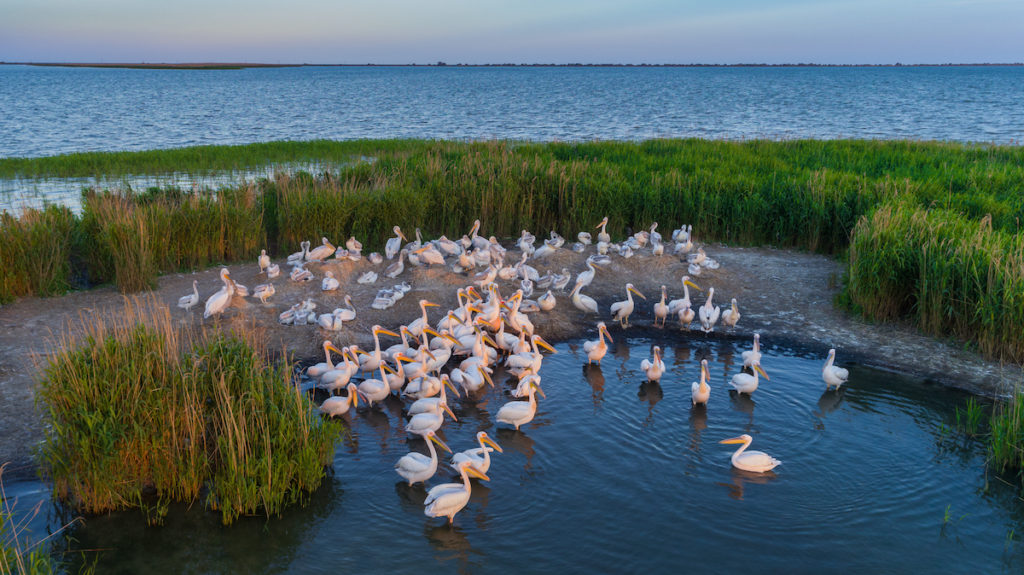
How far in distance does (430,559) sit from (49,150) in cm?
3758

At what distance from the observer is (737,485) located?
7.69 metres

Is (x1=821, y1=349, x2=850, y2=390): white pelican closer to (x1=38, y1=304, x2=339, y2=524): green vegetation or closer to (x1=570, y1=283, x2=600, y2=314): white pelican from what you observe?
(x1=570, y1=283, x2=600, y2=314): white pelican

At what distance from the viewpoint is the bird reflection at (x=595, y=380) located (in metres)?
10.1

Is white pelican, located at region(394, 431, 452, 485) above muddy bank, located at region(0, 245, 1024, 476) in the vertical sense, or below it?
below

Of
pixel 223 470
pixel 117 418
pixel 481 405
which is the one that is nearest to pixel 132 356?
pixel 117 418

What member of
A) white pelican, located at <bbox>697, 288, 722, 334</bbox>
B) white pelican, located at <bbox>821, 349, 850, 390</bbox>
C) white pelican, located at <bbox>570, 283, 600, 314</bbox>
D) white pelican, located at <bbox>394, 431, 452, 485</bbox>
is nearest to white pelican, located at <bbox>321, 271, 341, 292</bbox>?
white pelican, located at <bbox>570, 283, 600, 314</bbox>

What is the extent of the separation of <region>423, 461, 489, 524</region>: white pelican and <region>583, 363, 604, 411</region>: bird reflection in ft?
10.2

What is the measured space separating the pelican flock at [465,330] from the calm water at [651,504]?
0.94 feet

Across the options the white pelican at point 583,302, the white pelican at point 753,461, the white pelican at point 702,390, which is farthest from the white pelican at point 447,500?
the white pelican at point 583,302

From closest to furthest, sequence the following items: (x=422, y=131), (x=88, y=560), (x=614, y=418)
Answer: (x=88, y=560), (x=614, y=418), (x=422, y=131)

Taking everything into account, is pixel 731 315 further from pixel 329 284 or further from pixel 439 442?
pixel 329 284

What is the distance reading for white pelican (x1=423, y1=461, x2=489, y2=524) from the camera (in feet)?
22.8

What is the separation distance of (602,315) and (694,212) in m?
5.65

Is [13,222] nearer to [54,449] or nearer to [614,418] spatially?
[54,449]
